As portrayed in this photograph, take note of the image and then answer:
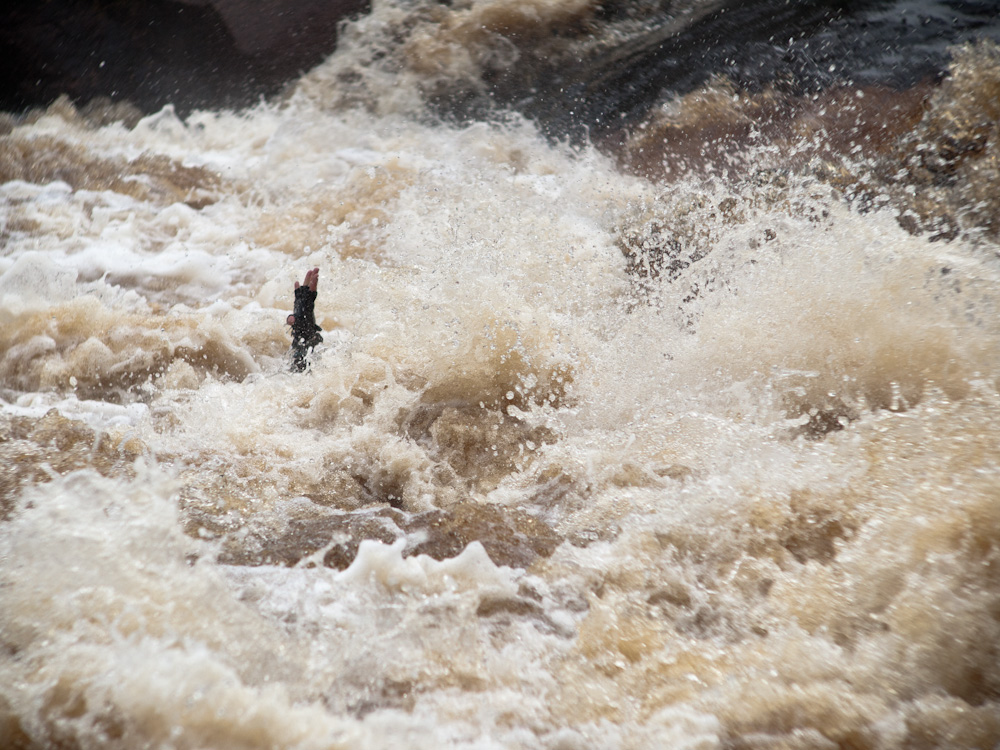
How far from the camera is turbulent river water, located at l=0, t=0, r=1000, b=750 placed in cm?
142

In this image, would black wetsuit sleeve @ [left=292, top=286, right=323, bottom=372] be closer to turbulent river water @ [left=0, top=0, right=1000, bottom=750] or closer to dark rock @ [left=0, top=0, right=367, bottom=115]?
turbulent river water @ [left=0, top=0, right=1000, bottom=750]

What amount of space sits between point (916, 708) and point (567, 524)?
3.11 ft

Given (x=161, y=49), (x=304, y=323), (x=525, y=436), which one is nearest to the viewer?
(x=525, y=436)

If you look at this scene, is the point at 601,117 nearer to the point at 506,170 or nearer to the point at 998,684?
the point at 506,170

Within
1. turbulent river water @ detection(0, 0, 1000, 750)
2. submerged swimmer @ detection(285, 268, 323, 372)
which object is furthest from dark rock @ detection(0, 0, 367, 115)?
submerged swimmer @ detection(285, 268, 323, 372)

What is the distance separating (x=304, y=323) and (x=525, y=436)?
103 cm

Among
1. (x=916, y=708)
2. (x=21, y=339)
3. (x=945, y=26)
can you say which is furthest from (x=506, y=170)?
(x=916, y=708)

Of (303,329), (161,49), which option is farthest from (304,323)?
(161,49)

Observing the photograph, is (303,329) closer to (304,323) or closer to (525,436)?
(304,323)

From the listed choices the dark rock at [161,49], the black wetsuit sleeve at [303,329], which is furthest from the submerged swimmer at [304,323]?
the dark rock at [161,49]

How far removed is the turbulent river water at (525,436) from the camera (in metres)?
1.42

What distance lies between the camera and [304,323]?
2604 millimetres

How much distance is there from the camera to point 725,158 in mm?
3885

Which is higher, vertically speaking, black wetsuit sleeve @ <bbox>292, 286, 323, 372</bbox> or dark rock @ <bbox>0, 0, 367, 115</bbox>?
dark rock @ <bbox>0, 0, 367, 115</bbox>
